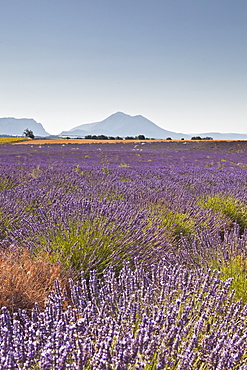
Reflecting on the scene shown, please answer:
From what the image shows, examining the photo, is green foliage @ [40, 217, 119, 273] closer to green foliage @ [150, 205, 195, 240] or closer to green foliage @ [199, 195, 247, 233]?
green foliage @ [150, 205, 195, 240]

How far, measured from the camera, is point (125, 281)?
167 centimetres

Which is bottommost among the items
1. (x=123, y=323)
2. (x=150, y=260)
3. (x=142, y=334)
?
(x=150, y=260)

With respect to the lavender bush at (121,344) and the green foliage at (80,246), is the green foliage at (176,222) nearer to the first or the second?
the green foliage at (80,246)

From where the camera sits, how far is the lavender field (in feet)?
3.48

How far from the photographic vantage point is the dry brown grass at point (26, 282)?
1820 mm

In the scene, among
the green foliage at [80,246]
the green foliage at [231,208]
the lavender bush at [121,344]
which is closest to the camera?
the lavender bush at [121,344]

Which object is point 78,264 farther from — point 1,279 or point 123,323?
point 123,323

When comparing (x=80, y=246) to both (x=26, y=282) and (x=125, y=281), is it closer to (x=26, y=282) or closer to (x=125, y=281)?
(x=26, y=282)

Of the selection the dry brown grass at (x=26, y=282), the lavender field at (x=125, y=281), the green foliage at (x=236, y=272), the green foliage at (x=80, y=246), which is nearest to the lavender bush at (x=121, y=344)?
the lavender field at (x=125, y=281)

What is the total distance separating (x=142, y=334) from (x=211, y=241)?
6.38 feet

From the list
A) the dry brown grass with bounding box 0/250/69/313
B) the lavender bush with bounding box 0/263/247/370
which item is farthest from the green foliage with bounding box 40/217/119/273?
the lavender bush with bounding box 0/263/247/370

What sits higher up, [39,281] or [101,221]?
[101,221]

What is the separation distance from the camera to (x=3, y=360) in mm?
962

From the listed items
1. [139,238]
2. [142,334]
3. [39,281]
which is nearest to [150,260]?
[139,238]
